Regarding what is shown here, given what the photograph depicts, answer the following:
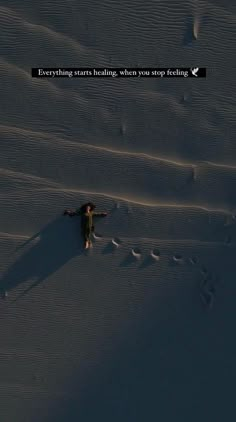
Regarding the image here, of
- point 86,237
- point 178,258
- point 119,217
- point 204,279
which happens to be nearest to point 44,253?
point 86,237

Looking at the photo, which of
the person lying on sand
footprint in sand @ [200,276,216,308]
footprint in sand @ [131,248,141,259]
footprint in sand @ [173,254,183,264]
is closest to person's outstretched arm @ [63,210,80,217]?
the person lying on sand

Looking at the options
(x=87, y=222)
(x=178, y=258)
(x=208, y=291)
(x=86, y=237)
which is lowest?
(x=208, y=291)

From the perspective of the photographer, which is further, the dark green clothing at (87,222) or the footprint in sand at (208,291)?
the footprint in sand at (208,291)

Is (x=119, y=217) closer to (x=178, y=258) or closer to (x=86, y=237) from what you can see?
(x=86, y=237)

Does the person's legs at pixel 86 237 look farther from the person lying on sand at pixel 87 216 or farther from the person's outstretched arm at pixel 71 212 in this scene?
the person's outstretched arm at pixel 71 212

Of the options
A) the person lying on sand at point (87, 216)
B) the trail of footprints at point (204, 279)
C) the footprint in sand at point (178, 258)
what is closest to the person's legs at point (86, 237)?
the person lying on sand at point (87, 216)

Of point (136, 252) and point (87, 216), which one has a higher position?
point (87, 216)

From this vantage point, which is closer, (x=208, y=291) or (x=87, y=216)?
(x=87, y=216)

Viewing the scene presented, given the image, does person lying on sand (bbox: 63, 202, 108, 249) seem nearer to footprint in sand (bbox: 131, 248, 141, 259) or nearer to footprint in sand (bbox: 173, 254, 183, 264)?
footprint in sand (bbox: 131, 248, 141, 259)

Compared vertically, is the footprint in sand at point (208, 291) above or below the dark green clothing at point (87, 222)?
below
